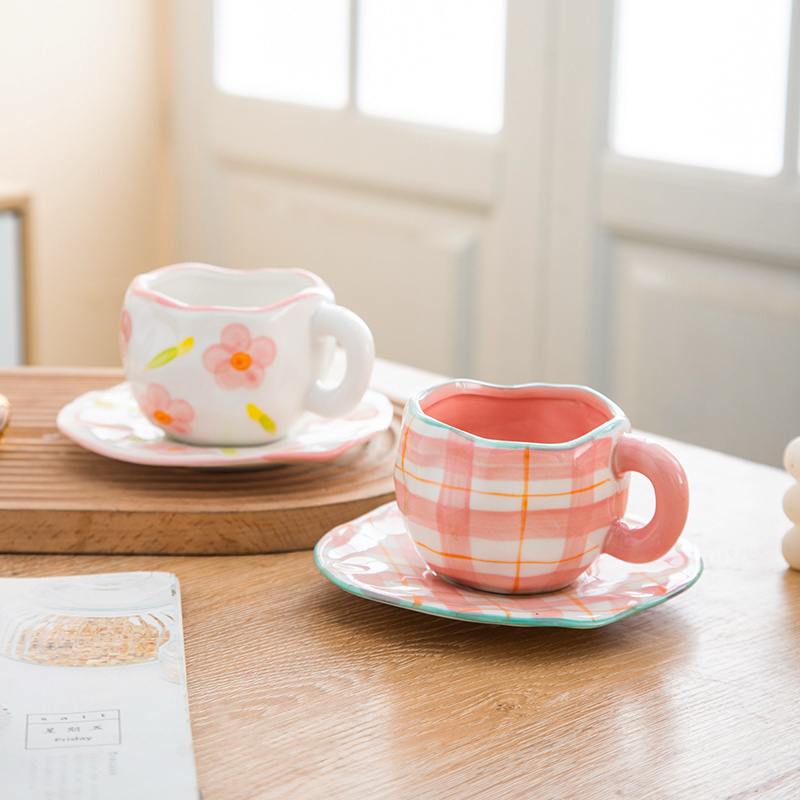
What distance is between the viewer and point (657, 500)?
517mm

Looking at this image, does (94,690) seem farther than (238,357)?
No

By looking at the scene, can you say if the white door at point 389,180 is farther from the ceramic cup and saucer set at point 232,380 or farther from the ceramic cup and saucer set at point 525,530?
the ceramic cup and saucer set at point 525,530

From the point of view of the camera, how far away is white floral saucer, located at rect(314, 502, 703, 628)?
1.64ft

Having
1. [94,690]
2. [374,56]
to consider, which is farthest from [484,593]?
[374,56]

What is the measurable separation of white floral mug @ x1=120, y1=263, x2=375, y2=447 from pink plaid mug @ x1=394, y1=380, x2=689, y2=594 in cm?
14

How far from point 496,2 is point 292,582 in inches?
57.5

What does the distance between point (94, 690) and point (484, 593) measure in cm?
18

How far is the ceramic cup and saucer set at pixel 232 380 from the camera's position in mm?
644

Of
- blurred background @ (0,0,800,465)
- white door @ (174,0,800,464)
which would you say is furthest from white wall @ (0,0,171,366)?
white door @ (174,0,800,464)

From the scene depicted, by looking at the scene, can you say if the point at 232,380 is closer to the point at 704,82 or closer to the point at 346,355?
the point at 346,355

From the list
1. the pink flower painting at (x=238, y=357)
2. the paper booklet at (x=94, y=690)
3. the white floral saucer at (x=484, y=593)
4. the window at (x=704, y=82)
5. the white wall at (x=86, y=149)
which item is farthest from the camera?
the white wall at (x=86, y=149)

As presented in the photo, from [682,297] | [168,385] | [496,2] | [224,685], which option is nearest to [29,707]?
[224,685]

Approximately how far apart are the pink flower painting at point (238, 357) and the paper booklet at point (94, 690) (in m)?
0.14

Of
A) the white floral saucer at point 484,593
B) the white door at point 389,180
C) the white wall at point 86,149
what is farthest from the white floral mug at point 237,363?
the white wall at point 86,149
